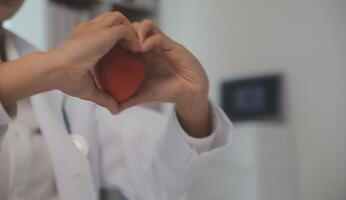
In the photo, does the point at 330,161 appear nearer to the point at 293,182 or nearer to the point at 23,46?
the point at 293,182

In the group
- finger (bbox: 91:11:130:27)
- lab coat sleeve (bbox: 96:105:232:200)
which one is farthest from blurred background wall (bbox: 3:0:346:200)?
finger (bbox: 91:11:130:27)

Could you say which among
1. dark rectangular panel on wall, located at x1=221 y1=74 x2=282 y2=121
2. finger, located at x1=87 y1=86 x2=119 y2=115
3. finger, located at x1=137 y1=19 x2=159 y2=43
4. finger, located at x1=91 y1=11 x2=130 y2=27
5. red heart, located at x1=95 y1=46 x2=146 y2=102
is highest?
finger, located at x1=91 y1=11 x2=130 y2=27

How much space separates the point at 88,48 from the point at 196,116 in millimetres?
199

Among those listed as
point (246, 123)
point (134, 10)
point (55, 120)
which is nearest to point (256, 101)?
point (246, 123)

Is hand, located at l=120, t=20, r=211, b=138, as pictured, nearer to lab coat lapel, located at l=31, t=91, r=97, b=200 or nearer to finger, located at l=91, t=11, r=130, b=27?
finger, located at l=91, t=11, r=130, b=27

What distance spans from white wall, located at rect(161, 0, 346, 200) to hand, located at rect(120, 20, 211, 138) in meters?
0.33

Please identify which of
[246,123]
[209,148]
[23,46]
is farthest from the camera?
[246,123]

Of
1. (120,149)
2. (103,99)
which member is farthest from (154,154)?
(103,99)

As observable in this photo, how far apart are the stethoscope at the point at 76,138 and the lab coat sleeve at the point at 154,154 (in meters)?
0.04

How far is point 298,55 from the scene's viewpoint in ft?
3.19

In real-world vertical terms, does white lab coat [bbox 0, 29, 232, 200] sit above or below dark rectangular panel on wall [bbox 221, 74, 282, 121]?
above

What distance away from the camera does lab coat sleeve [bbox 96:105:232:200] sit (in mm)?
498

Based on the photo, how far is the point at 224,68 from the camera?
1.16 metres

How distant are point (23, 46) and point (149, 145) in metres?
0.24
